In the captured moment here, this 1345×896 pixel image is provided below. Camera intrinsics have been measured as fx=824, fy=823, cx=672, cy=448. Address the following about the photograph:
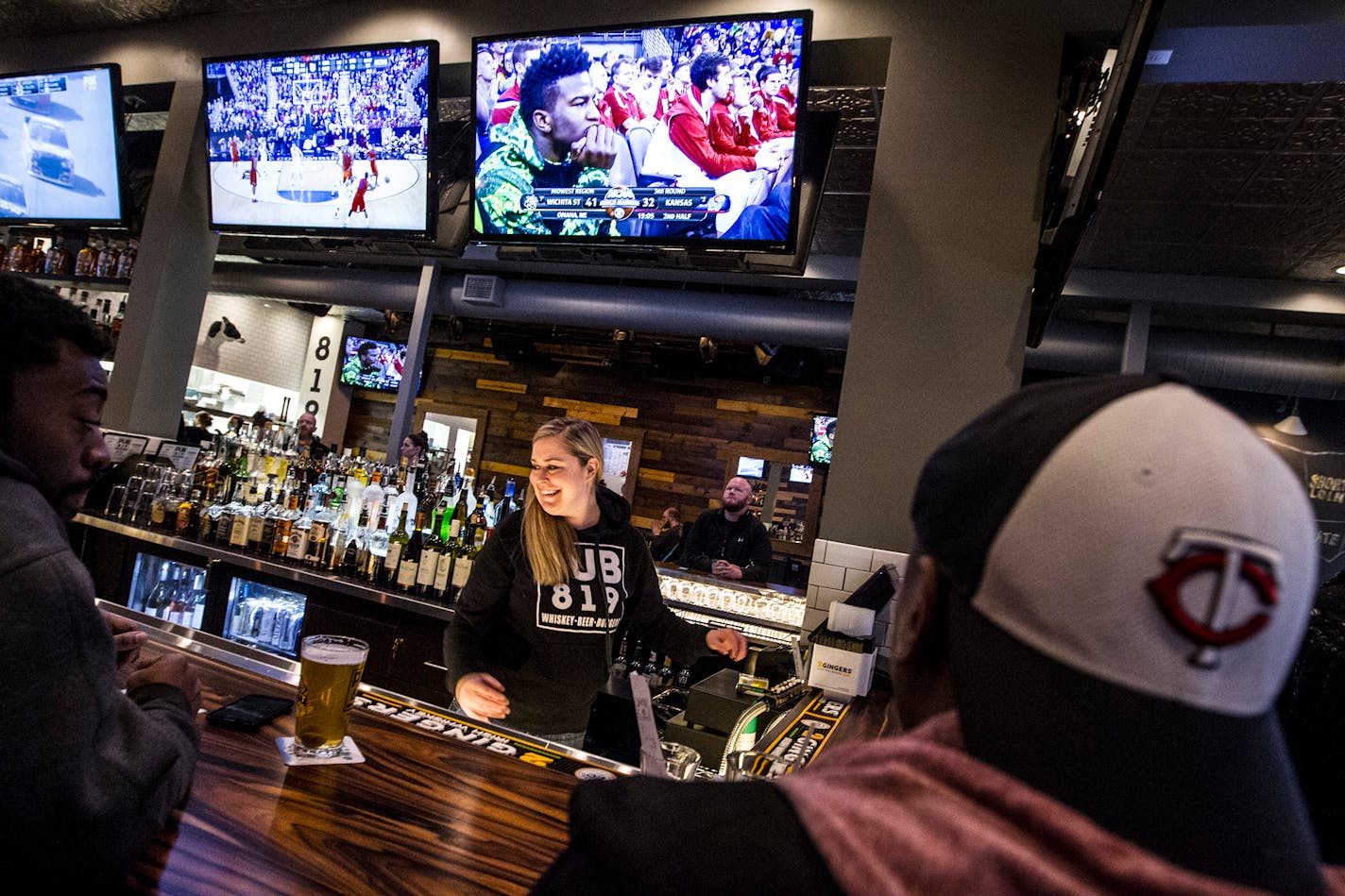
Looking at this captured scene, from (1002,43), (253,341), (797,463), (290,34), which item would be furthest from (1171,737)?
(253,341)

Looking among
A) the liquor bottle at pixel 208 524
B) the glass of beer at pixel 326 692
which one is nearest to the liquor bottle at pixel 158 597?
the liquor bottle at pixel 208 524

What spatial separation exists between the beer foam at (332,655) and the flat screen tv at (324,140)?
3.11 meters

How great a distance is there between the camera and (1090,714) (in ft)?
1.44

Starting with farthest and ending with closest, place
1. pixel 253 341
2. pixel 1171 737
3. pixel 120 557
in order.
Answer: pixel 253 341 < pixel 120 557 < pixel 1171 737

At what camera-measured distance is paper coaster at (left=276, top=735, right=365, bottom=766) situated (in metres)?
1.19

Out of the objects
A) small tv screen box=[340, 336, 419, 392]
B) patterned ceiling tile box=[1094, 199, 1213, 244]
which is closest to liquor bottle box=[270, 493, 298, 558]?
patterned ceiling tile box=[1094, 199, 1213, 244]

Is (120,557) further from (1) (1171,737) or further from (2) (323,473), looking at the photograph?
(1) (1171,737)

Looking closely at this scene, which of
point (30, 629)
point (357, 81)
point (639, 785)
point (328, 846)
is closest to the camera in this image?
point (639, 785)

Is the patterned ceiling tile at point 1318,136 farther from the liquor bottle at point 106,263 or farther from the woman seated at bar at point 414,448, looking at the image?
the liquor bottle at point 106,263

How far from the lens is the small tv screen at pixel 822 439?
865 centimetres

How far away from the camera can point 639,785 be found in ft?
1.75

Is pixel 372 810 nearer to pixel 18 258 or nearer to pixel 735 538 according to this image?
pixel 735 538

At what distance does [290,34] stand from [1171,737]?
5.23 m

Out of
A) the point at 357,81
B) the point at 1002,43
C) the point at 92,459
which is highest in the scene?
the point at 1002,43
